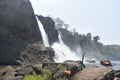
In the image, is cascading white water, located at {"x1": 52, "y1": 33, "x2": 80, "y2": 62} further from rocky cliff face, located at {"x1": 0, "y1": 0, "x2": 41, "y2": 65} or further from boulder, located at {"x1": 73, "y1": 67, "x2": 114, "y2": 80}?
boulder, located at {"x1": 73, "y1": 67, "x2": 114, "y2": 80}

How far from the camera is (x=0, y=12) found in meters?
93.6

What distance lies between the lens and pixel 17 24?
323 ft

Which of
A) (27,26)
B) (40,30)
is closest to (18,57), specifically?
(27,26)

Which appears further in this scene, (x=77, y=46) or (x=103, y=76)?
(x=77, y=46)

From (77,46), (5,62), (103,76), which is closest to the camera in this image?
(103,76)

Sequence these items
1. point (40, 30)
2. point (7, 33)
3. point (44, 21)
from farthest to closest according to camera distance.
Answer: point (44, 21) < point (40, 30) < point (7, 33)

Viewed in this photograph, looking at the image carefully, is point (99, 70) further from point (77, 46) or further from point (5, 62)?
point (77, 46)

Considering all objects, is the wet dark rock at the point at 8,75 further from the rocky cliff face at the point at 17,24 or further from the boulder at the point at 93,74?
the rocky cliff face at the point at 17,24

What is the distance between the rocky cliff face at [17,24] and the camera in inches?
3550

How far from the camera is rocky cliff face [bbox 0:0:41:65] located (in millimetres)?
90169

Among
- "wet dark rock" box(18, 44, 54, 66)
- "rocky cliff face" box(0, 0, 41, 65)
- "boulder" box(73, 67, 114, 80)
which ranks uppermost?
"rocky cliff face" box(0, 0, 41, 65)

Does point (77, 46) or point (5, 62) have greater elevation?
point (77, 46)

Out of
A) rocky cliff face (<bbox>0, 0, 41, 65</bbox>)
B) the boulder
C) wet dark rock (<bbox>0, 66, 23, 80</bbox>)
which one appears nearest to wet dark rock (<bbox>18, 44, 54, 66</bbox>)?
rocky cliff face (<bbox>0, 0, 41, 65</bbox>)

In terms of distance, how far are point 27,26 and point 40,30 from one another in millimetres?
15146
